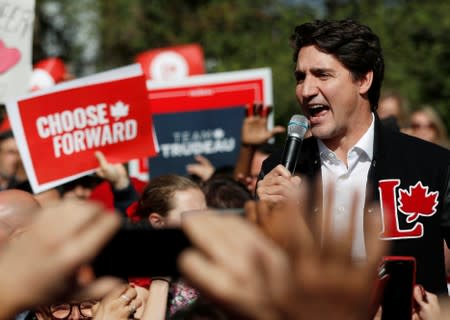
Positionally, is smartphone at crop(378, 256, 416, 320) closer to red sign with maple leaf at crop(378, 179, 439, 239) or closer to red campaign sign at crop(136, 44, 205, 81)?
red sign with maple leaf at crop(378, 179, 439, 239)

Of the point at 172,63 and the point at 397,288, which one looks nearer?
the point at 397,288

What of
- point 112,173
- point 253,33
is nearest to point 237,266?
point 112,173

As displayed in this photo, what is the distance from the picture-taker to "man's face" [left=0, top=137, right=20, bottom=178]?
7143mm

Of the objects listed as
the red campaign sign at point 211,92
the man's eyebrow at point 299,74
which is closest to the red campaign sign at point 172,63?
the red campaign sign at point 211,92

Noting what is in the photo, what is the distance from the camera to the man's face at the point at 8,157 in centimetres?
714

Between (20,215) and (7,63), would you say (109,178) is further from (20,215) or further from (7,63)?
(20,215)

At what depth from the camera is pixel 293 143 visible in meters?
3.34

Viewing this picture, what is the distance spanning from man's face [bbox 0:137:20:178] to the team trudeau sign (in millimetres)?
2320

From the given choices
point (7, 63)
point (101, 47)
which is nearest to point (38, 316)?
point (7, 63)

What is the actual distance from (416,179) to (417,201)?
9 centimetres

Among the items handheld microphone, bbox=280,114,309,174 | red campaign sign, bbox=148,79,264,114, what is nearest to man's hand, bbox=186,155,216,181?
red campaign sign, bbox=148,79,264,114

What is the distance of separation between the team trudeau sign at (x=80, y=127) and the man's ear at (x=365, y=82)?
5.34ft

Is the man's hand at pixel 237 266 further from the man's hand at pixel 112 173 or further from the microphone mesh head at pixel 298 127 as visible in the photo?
the man's hand at pixel 112 173

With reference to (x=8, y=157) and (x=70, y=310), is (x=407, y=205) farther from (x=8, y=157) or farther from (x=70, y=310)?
(x=8, y=157)
